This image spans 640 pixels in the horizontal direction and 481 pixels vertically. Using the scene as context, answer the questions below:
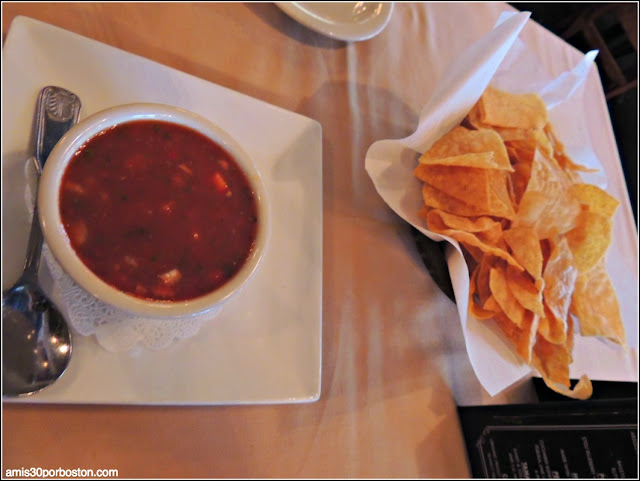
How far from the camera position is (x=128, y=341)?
2.25 ft

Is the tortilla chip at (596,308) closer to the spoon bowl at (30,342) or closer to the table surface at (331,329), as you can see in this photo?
the table surface at (331,329)

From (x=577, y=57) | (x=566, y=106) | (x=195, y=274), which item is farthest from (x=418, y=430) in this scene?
(x=577, y=57)

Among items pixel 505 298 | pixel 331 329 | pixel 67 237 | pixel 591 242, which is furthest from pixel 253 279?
pixel 591 242

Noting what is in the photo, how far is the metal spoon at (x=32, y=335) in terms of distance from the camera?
0.62m

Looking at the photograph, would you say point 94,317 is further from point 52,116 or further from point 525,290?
point 525,290

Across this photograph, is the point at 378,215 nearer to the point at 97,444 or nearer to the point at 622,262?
the point at 97,444

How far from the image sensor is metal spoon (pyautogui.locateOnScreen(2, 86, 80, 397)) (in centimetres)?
62

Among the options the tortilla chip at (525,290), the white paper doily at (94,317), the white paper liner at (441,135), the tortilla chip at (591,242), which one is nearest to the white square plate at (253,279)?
the white paper doily at (94,317)

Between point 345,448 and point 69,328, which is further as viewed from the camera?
point 345,448

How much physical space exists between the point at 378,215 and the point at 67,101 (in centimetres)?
61

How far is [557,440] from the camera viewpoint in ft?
2.83

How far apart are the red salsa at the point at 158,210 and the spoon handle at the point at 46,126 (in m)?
0.07

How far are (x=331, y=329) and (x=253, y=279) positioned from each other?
188mm

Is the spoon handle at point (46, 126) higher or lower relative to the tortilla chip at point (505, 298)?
higher
